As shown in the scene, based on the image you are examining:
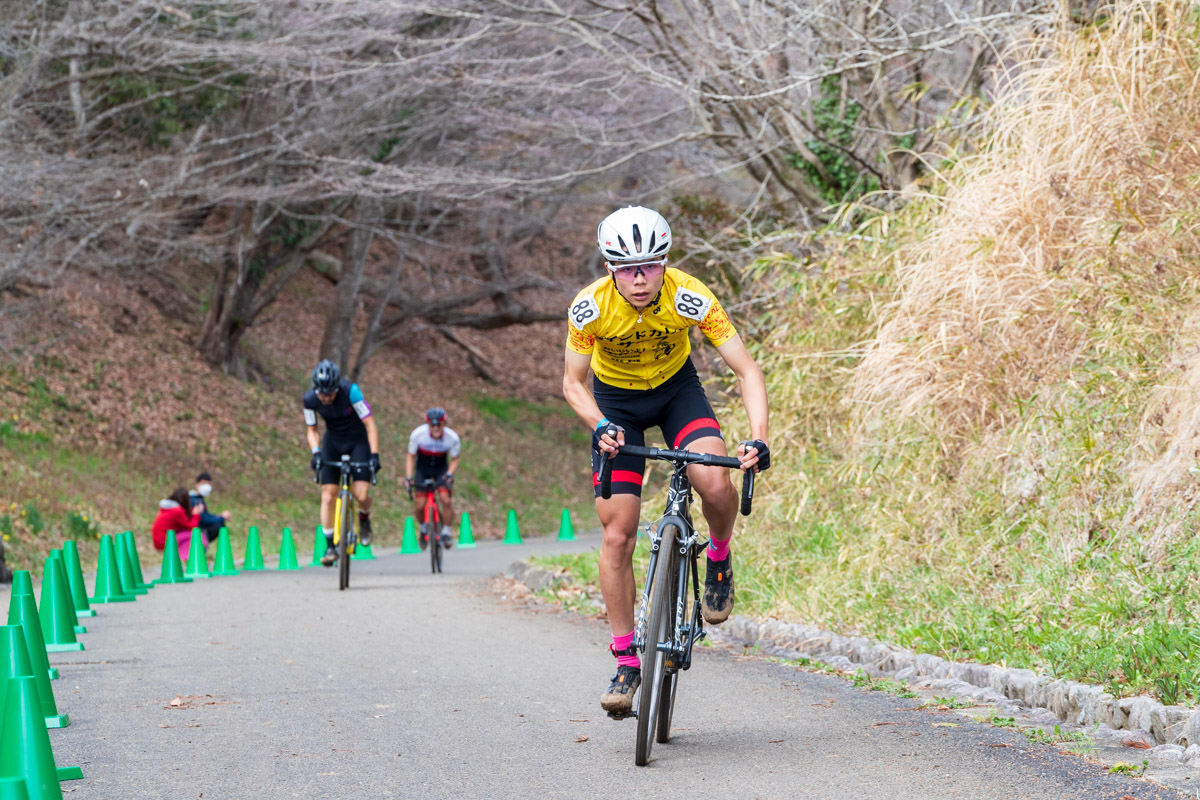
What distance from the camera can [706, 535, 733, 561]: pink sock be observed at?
6074 mm

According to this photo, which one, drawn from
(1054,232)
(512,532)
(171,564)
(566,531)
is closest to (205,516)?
(171,564)

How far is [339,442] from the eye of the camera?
1393cm

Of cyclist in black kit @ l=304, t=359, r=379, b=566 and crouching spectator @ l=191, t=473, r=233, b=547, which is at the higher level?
cyclist in black kit @ l=304, t=359, r=379, b=566

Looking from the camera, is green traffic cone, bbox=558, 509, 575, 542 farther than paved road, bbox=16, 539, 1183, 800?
Yes

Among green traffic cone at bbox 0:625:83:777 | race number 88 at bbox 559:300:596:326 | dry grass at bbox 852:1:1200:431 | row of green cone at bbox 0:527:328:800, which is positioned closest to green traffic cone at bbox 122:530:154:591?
row of green cone at bbox 0:527:328:800

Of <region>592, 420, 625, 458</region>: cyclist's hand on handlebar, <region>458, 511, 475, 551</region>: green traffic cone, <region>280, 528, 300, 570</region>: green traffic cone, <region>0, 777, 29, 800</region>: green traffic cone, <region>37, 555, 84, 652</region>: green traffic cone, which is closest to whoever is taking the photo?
<region>0, 777, 29, 800</region>: green traffic cone

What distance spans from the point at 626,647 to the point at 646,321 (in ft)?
4.46

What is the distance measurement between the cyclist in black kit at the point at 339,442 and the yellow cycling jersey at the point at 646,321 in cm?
763

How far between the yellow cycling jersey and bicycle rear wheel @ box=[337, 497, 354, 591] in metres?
7.81

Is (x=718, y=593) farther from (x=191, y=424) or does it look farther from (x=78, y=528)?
(x=191, y=424)

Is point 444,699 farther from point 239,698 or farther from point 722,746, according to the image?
point 722,746

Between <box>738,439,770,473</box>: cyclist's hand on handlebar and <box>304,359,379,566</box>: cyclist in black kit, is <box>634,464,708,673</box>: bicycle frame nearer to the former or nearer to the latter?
<box>738,439,770,473</box>: cyclist's hand on handlebar

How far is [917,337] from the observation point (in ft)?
34.4

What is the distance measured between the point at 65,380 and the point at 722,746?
21234 millimetres
